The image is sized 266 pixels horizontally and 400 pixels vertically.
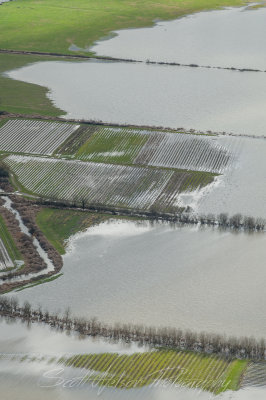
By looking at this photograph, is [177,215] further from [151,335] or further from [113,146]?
[151,335]

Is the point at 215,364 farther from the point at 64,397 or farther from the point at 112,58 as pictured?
the point at 112,58

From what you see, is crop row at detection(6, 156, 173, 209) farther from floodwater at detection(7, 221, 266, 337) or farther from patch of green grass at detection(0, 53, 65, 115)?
patch of green grass at detection(0, 53, 65, 115)

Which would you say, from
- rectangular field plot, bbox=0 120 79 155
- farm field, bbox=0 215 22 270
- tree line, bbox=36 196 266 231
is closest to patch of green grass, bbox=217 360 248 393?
tree line, bbox=36 196 266 231

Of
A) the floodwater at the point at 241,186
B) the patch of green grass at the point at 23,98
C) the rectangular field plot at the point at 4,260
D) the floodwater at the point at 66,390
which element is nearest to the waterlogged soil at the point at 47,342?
the floodwater at the point at 66,390

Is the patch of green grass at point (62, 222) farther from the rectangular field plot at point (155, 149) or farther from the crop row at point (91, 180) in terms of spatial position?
the rectangular field plot at point (155, 149)

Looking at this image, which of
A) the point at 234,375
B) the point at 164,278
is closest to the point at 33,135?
the point at 164,278

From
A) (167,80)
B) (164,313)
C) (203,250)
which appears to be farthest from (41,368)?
(167,80)
